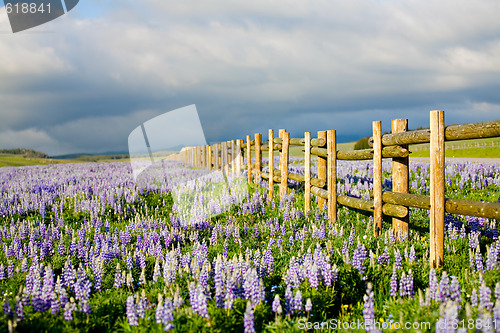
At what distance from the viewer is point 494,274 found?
5.01 meters

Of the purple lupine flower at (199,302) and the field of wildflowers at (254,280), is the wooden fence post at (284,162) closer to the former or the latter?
the field of wildflowers at (254,280)

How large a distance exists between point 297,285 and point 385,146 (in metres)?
4.01

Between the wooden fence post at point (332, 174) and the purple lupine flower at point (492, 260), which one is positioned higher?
the wooden fence post at point (332, 174)

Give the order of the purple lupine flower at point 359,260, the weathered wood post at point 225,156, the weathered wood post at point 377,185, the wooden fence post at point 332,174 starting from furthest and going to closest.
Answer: the weathered wood post at point 225,156, the wooden fence post at point 332,174, the weathered wood post at point 377,185, the purple lupine flower at point 359,260

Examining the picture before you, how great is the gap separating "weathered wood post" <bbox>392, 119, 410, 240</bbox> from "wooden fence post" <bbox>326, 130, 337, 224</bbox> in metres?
1.61

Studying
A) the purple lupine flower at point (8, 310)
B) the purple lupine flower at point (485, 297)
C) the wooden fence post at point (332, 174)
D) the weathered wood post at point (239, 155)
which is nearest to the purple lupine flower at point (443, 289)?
the purple lupine flower at point (485, 297)

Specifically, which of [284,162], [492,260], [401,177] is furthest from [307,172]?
[492,260]

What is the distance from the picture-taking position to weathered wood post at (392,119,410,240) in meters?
7.20

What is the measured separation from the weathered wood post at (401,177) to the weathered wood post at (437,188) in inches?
42.2

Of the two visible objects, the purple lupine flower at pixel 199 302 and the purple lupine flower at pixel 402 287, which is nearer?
the purple lupine flower at pixel 199 302

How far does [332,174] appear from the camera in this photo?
29.6ft

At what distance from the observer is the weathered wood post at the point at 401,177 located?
7203 millimetres

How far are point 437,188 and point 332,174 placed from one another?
314 cm

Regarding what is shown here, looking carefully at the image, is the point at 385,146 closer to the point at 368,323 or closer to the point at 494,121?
the point at 494,121
